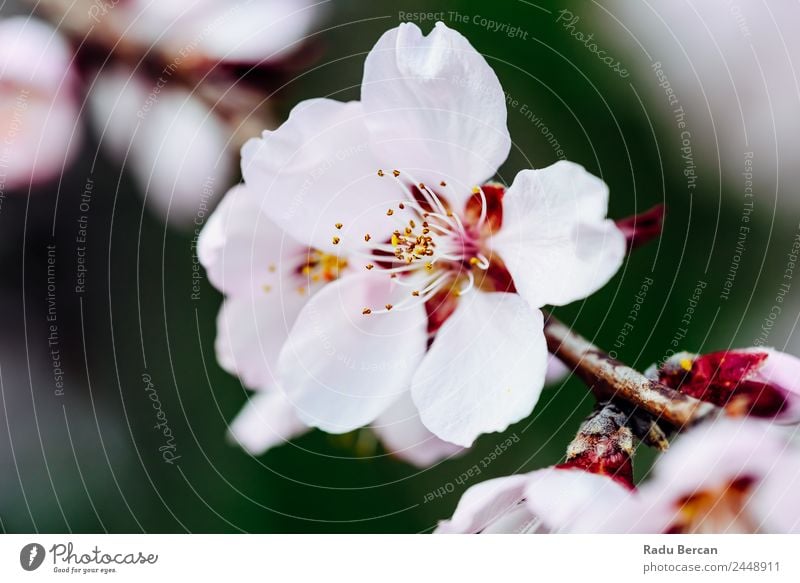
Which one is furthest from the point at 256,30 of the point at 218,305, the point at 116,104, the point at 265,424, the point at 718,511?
the point at 718,511

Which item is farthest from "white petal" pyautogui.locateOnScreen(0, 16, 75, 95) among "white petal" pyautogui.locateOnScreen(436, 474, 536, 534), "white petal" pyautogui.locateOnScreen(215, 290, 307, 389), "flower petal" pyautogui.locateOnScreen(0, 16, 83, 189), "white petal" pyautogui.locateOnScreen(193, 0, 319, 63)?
"white petal" pyautogui.locateOnScreen(436, 474, 536, 534)

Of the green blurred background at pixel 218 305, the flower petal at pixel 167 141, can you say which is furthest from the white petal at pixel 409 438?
the flower petal at pixel 167 141

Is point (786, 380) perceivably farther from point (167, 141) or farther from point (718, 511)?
point (167, 141)

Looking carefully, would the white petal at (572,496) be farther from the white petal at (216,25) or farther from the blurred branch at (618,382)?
the white petal at (216,25)

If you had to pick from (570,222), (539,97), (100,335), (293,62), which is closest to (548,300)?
(570,222)

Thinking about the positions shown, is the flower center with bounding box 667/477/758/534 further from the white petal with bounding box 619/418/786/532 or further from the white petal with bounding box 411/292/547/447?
the white petal with bounding box 411/292/547/447

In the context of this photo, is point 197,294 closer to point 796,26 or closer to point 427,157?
point 427,157

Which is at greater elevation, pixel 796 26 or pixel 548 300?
pixel 796 26
